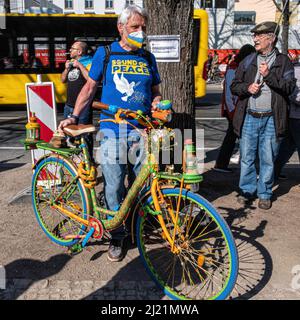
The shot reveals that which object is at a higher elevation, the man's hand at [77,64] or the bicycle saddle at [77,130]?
the man's hand at [77,64]

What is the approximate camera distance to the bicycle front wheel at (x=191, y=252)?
2.74m

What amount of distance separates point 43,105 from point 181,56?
5.82 ft

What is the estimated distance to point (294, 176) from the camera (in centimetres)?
586

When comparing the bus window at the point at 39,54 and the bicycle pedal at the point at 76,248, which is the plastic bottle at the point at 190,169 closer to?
the bicycle pedal at the point at 76,248

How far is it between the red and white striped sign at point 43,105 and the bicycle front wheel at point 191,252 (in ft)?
7.51

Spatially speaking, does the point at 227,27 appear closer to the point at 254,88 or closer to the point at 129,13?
the point at 254,88

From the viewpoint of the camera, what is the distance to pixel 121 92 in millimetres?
3248

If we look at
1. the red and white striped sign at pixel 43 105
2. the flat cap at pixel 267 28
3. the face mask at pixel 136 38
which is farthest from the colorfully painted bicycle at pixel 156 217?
the flat cap at pixel 267 28

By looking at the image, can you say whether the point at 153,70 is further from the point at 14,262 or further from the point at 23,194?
the point at 23,194

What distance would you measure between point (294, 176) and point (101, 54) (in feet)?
12.3

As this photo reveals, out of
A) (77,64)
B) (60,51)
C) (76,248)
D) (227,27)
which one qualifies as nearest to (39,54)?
(60,51)

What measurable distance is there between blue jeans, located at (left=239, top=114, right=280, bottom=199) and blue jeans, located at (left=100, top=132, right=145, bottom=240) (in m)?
1.71

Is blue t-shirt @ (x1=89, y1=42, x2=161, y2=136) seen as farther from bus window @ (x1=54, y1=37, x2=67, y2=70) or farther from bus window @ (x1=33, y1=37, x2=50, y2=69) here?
bus window @ (x1=33, y1=37, x2=50, y2=69)

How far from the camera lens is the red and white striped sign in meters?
4.81
